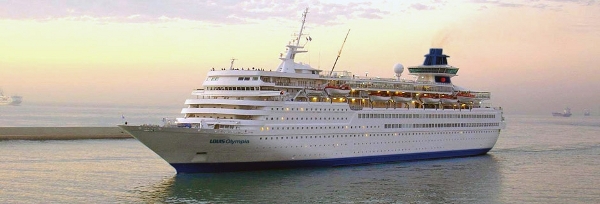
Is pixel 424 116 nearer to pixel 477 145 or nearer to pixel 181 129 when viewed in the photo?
pixel 477 145

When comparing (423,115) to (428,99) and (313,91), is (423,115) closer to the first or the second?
(428,99)

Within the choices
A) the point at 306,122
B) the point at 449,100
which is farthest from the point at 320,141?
the point at 449,100

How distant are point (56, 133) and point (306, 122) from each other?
1419 inches

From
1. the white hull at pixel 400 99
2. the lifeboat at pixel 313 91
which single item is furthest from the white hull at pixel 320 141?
the lifeboat at pixel 313 91

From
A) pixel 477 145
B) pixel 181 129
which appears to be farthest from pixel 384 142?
pixel 181 129

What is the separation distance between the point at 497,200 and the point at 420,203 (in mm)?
3983

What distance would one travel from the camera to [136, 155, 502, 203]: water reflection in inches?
1197

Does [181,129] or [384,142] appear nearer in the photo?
[181,129]

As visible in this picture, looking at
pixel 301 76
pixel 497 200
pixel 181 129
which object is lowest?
pixel 497 200

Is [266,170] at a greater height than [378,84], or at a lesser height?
lesser

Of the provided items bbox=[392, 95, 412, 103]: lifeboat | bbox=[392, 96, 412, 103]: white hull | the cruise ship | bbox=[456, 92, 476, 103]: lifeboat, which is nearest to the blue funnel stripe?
the cruise ship

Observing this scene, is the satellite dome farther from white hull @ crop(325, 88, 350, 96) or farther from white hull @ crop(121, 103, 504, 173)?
white hull @ crop(325, 88, 350, 96)

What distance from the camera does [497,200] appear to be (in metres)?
31.5

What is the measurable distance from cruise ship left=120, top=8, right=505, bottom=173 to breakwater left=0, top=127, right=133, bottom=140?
28930 millimetres
